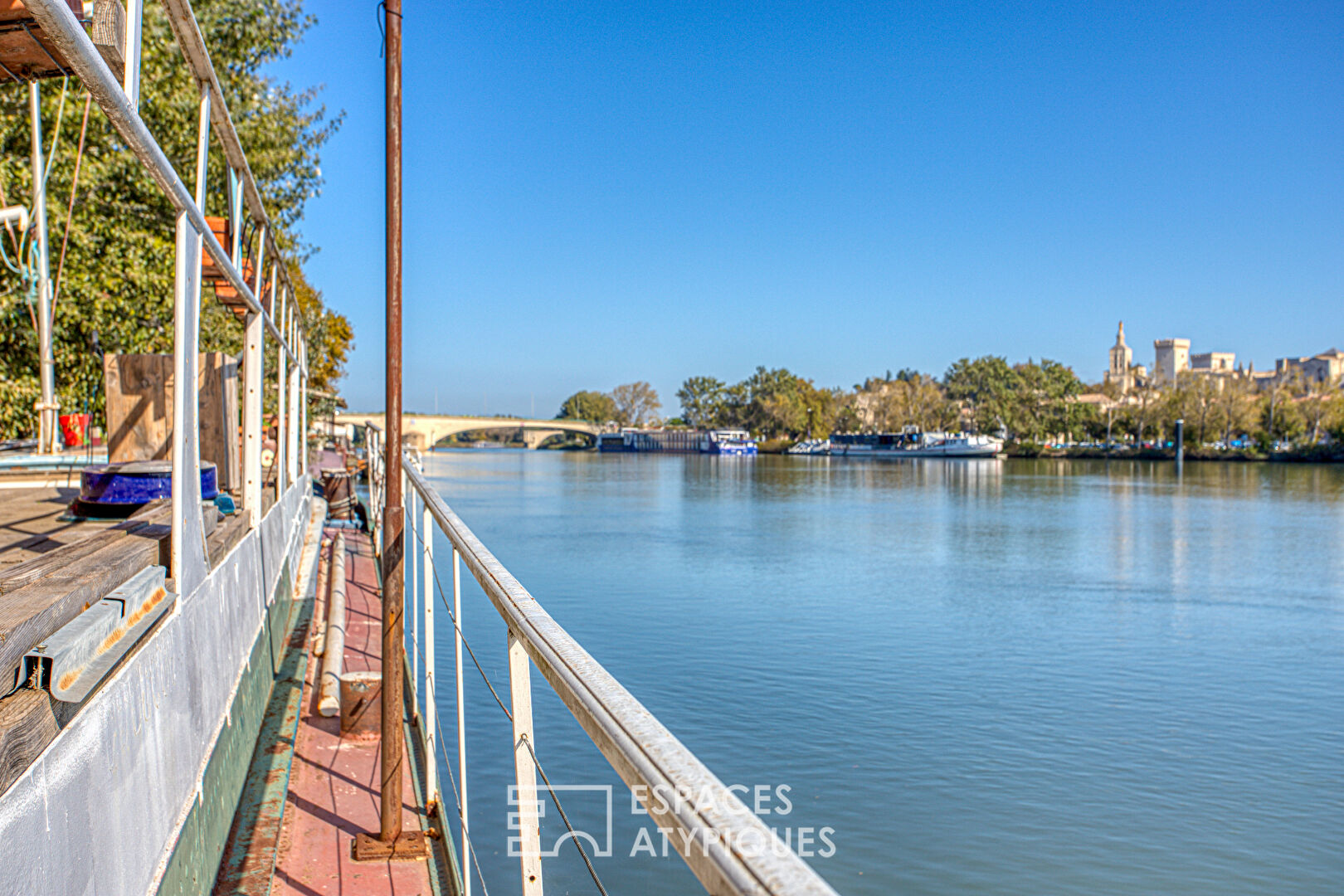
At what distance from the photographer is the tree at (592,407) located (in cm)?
17812

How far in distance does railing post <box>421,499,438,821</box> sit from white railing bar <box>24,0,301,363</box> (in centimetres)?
148

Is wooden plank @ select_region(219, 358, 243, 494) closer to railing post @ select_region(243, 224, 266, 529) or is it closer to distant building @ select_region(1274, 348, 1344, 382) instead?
railing post @ select_region(243, 224, 266, 529)

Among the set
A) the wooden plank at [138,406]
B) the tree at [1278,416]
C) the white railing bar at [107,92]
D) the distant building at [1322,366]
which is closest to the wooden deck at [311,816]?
the wooden plank at [138,406]

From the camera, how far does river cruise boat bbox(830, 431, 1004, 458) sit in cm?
10425

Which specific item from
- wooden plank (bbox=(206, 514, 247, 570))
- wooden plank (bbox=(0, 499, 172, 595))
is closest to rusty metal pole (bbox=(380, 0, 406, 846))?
wooden plank (bbox=(206, 514, 247, 570))

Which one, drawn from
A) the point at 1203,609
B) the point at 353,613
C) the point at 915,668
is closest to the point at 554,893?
the point at 353,613

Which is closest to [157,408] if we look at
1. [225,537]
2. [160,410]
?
[160,410]

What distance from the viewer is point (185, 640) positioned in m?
3.22

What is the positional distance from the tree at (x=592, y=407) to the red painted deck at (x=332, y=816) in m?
171

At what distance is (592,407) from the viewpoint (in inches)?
7042

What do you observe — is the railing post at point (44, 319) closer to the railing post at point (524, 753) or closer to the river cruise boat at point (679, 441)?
the railing post at point (524, 753)

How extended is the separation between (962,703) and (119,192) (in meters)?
13.4

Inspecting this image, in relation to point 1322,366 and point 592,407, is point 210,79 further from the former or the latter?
point 1322,366

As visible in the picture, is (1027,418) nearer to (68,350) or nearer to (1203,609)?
(1203,609)
